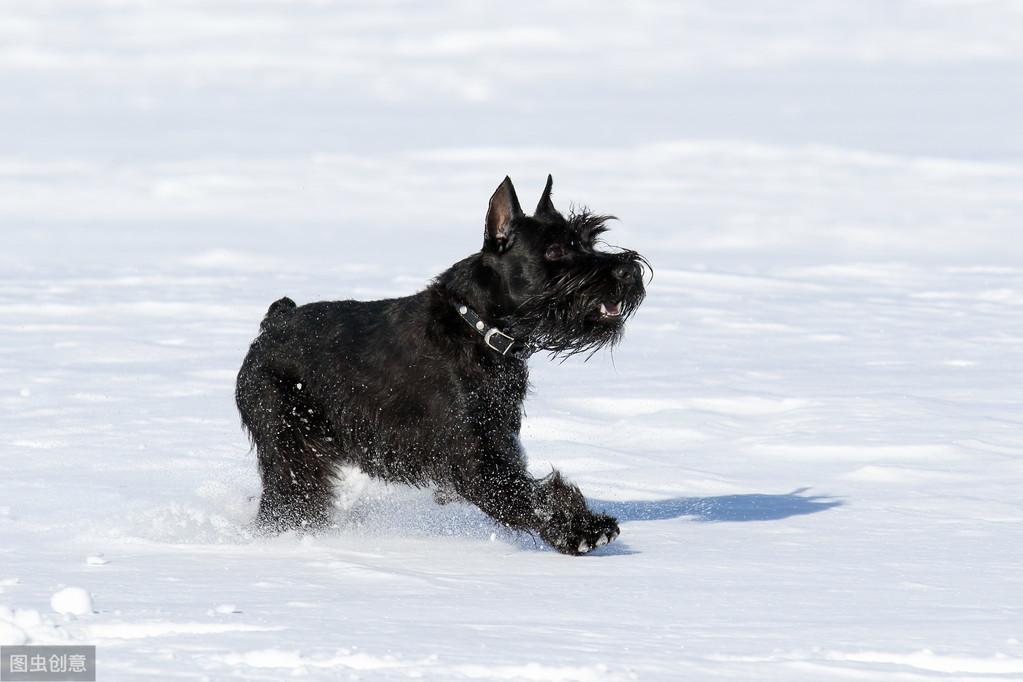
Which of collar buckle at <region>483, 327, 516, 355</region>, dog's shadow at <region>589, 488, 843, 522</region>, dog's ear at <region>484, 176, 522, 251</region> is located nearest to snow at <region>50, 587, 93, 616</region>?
collar buckle at <region>483, 327, 516, 355</region>

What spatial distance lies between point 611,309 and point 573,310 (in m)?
0.15

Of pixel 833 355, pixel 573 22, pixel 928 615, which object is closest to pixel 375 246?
pixel 833 355

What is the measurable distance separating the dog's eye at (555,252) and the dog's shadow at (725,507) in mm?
1012

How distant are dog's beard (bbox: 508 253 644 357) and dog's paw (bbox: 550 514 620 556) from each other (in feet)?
2.24

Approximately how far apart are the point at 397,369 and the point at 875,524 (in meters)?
1.79

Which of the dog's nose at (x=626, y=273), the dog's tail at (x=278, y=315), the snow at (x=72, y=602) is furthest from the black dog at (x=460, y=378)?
the snow at (x=72, y=602)

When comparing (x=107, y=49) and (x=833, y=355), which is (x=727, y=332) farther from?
(x=107, y=49)

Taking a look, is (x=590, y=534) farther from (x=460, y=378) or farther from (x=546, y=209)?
(x=546, y=209)

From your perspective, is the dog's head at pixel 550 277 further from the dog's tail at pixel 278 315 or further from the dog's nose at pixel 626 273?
the dog's tail at pixel 278 315

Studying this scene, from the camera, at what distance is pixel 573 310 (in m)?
5.15

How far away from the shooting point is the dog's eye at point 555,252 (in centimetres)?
514

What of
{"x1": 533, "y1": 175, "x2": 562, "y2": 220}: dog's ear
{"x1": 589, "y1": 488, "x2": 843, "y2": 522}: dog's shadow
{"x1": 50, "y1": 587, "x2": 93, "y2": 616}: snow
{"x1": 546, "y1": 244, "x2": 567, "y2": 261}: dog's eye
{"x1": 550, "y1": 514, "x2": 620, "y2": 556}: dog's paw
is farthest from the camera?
{"x1": 589, "y1": 488, "x2": 843, "y2": 522}: dog's shadow

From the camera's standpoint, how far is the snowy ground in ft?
11.9

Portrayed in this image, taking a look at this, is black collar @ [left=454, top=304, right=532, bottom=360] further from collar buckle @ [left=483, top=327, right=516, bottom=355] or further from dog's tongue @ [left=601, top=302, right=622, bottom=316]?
dog's tongue @ [left=601, top=302, right=622, bottom=316]
